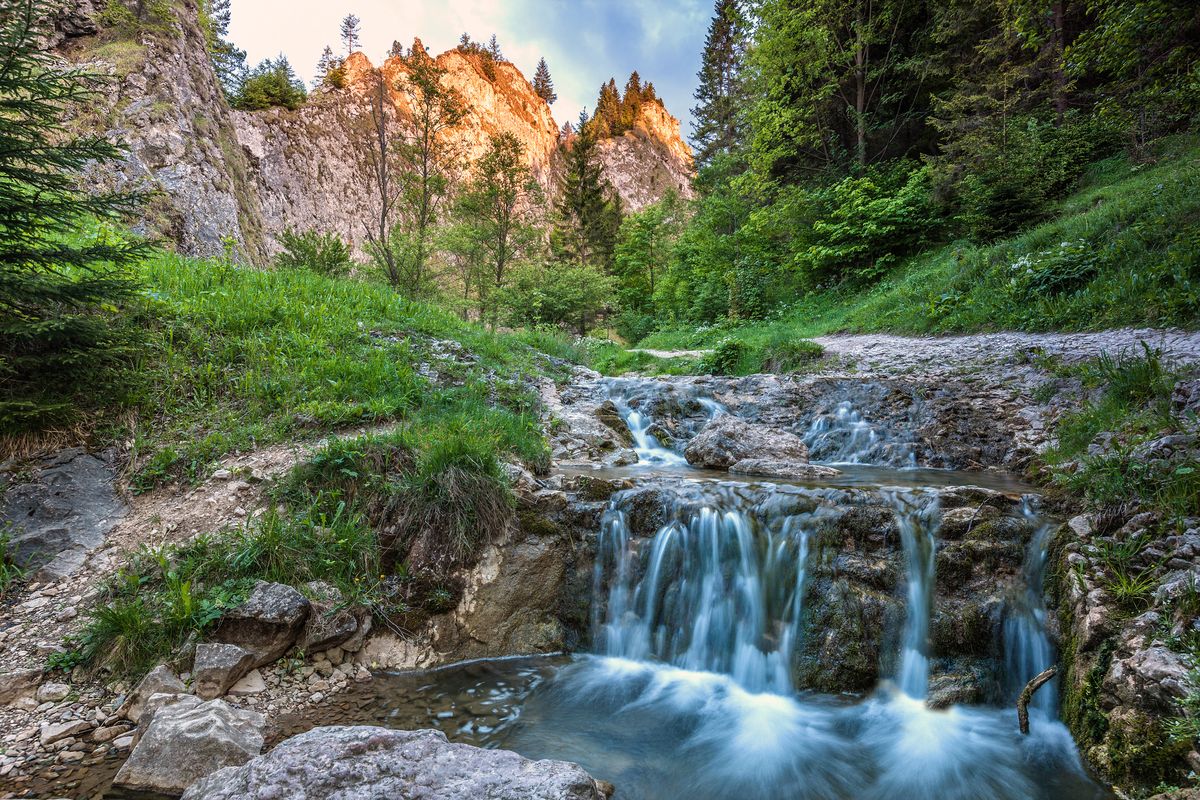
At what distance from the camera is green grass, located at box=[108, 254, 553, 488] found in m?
5.14

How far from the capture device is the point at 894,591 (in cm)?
381

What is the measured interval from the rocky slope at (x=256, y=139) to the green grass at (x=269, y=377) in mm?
2863

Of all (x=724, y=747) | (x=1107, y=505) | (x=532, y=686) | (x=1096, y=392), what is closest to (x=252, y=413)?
(x=532, y=686)

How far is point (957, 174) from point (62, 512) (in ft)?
62.8

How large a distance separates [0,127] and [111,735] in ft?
14.3

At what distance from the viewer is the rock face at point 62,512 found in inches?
150

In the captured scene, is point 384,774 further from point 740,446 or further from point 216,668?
point 740,446

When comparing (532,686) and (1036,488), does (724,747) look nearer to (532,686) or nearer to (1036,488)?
(532,686)

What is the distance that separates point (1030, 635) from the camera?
3.41 metres

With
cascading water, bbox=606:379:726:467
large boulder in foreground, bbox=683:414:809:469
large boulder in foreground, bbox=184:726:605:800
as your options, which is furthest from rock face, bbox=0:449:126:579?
large boulder in foreground, bbox=683:414:809:469

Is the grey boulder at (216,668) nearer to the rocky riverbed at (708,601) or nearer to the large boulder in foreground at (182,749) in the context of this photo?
the rocky riverbed at (708,601)

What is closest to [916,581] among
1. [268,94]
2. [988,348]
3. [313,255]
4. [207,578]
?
[207,578]

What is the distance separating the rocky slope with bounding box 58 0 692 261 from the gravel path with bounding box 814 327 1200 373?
10473 mm

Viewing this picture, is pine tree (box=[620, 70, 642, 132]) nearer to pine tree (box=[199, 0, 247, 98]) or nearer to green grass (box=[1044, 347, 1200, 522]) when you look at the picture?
pine tree (box=[199, 0, 247, 98])
